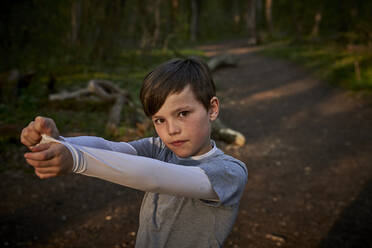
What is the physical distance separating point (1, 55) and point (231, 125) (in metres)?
5.40

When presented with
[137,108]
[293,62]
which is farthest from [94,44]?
[293,62]

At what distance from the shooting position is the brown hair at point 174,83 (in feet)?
4.15

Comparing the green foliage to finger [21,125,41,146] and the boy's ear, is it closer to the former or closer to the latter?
the boy's ear

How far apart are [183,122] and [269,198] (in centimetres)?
275

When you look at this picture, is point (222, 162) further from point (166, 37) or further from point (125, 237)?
point (166, 37)

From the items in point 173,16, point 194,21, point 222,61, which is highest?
point 173,16

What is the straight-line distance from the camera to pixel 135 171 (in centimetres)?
93

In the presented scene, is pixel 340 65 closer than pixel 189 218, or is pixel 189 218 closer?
pixel 189 218

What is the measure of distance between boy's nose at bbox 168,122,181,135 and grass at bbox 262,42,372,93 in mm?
7830

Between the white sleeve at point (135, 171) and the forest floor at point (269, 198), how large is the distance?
6.92 ft

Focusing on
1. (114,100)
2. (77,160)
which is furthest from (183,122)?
(114,100)

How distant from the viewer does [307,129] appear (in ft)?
19.5

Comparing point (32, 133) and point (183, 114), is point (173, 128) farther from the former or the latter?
point (32, 133)

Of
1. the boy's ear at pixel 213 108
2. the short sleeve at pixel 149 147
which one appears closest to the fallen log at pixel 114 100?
the short sleeve at pixel 149 147
